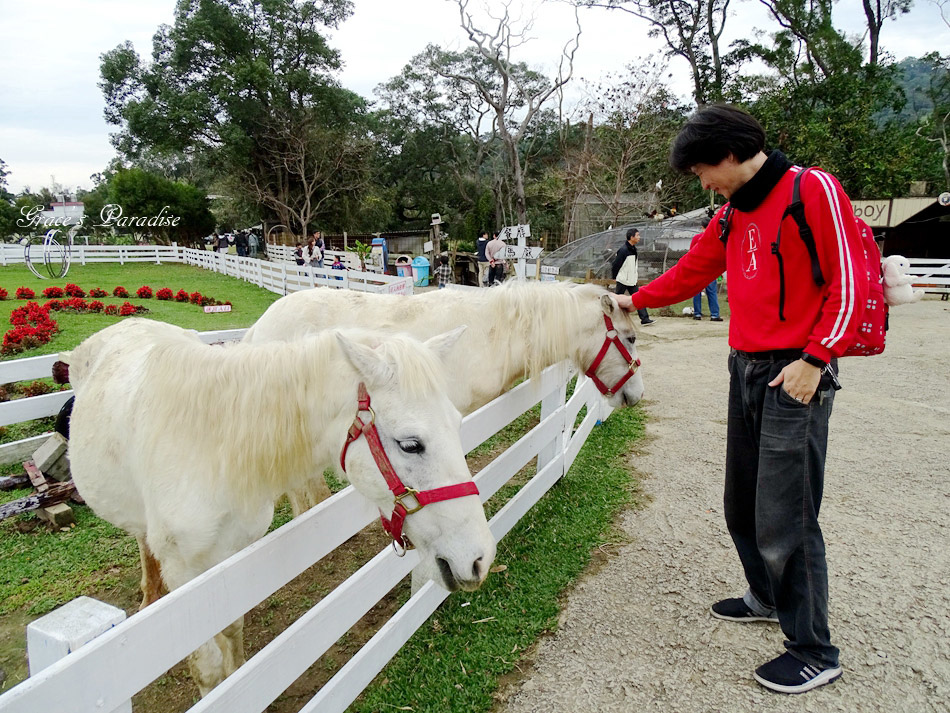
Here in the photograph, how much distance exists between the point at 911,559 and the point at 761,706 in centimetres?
179

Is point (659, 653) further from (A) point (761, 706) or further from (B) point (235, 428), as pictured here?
(B) point (235, 428)

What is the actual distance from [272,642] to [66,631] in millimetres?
585

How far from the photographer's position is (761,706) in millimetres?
2176

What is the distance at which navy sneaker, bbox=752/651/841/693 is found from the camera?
2.21 metres

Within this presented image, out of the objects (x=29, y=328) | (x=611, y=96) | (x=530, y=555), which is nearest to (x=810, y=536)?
(x=530, y=555)

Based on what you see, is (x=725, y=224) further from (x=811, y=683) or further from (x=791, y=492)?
(x=811, y=683)

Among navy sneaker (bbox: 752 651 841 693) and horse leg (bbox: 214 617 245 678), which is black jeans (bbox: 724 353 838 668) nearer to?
navy sneaker (bbox: 752 651 841 693)

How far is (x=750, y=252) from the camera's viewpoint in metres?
2.08

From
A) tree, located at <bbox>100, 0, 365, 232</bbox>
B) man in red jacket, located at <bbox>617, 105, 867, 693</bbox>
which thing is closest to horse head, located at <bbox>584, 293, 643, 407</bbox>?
man in red jacket, located at <bbox>617, 105, 867, 693</bbox>

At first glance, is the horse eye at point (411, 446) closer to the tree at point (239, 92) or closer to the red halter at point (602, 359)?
the red halter at point (602, 359)

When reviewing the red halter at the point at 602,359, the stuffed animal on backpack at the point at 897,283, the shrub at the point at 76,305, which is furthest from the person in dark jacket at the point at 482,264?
the stuffed animal on backpack at the point at 897,283

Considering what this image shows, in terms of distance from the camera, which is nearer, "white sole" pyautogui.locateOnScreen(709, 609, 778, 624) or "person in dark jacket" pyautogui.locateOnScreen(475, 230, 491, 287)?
"white sole" pyautogui.locateOnScreen(709, 609, 778, 624)

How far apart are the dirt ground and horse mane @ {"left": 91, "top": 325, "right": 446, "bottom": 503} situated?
146cm

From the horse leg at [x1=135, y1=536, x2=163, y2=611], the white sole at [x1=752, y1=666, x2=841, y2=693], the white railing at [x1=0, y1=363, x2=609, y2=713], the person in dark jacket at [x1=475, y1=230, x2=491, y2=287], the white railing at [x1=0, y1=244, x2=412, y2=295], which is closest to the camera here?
the white railing at [x1=0, y1=363, x2=609, y2=713]
